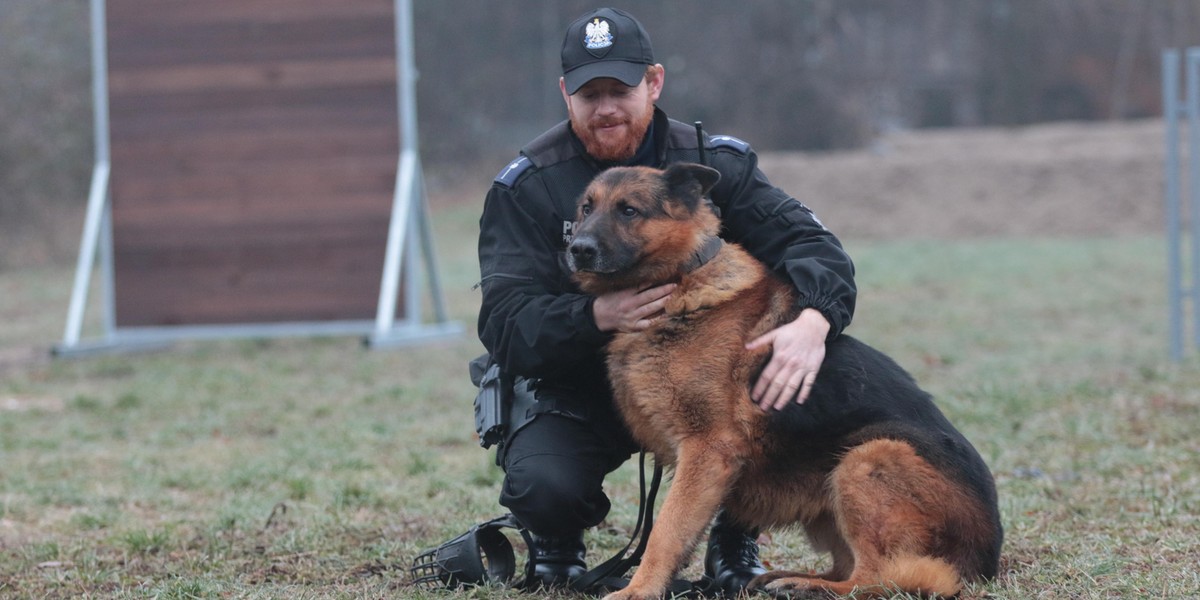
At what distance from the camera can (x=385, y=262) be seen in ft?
35.8

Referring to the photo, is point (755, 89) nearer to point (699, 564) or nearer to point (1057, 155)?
point (1057, 155)

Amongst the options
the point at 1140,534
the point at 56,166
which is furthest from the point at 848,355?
the point at 56,166

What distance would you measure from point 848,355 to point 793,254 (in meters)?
0.38

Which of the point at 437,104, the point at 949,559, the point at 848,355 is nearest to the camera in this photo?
the point at 949,559

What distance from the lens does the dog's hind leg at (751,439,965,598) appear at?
327cm

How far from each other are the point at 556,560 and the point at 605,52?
166 centimetres

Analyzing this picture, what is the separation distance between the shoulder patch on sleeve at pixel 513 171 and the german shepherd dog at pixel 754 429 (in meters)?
0.28

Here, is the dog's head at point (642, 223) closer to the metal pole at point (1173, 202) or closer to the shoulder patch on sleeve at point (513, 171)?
the shoulder patch on sleeve at point (513, 171)

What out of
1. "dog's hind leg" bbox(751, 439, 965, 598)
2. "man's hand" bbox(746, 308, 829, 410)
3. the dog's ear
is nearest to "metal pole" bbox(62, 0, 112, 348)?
the dog's ear

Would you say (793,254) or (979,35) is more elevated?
(979,35)

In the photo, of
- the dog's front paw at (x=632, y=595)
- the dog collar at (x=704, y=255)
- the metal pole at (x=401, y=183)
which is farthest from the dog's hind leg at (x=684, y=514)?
the metal pole at (x=401, y=183)

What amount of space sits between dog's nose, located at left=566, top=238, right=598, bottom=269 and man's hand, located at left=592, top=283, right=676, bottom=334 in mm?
151

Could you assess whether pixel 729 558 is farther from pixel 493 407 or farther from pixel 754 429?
pixel 493 407

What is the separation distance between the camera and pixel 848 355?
11.5 ft
